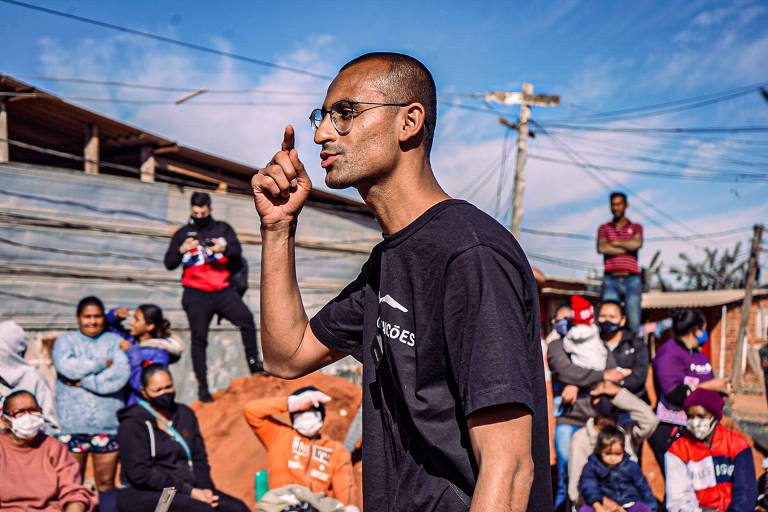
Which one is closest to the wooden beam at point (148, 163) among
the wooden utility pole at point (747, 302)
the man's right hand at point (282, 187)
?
the man's right hand at point (282, 187)

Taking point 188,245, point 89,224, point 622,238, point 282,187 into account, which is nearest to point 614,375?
point 622,238

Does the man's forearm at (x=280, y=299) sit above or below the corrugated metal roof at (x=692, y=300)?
below

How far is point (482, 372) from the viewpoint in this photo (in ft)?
4.40

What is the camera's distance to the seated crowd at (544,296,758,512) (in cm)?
598

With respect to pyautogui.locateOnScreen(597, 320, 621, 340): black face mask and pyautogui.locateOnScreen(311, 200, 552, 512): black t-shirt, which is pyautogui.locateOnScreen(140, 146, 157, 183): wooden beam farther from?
pyautogui.locateOnScreen(311, 200, 552, 512): black t-shirt

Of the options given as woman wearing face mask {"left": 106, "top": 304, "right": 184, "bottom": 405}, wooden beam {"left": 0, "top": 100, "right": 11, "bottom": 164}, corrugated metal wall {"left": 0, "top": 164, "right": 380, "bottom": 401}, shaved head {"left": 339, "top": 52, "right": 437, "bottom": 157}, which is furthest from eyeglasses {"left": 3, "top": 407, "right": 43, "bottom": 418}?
wooden beam {"left": 0, "top": 100, "right": 11, "bottom": 164}

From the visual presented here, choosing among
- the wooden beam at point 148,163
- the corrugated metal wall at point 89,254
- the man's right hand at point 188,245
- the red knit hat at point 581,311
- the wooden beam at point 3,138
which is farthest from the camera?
the wooden beam at point 148,163

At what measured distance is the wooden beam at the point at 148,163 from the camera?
13359mm

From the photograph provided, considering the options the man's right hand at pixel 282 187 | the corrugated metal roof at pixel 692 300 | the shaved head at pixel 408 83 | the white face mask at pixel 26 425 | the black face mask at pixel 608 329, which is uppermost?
the corrugated metal roof at pixel 692 300

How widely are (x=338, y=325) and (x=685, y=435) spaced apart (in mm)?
5463

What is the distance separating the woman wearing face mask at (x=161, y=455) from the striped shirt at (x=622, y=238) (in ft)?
19.7

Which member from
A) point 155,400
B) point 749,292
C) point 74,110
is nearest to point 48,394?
point 155,400

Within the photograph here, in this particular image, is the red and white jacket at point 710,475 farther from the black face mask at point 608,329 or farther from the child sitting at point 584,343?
the black face mask at point 608,329

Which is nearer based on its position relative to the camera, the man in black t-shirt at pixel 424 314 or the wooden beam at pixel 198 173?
the man in black t-shirt at pixel 424 314
